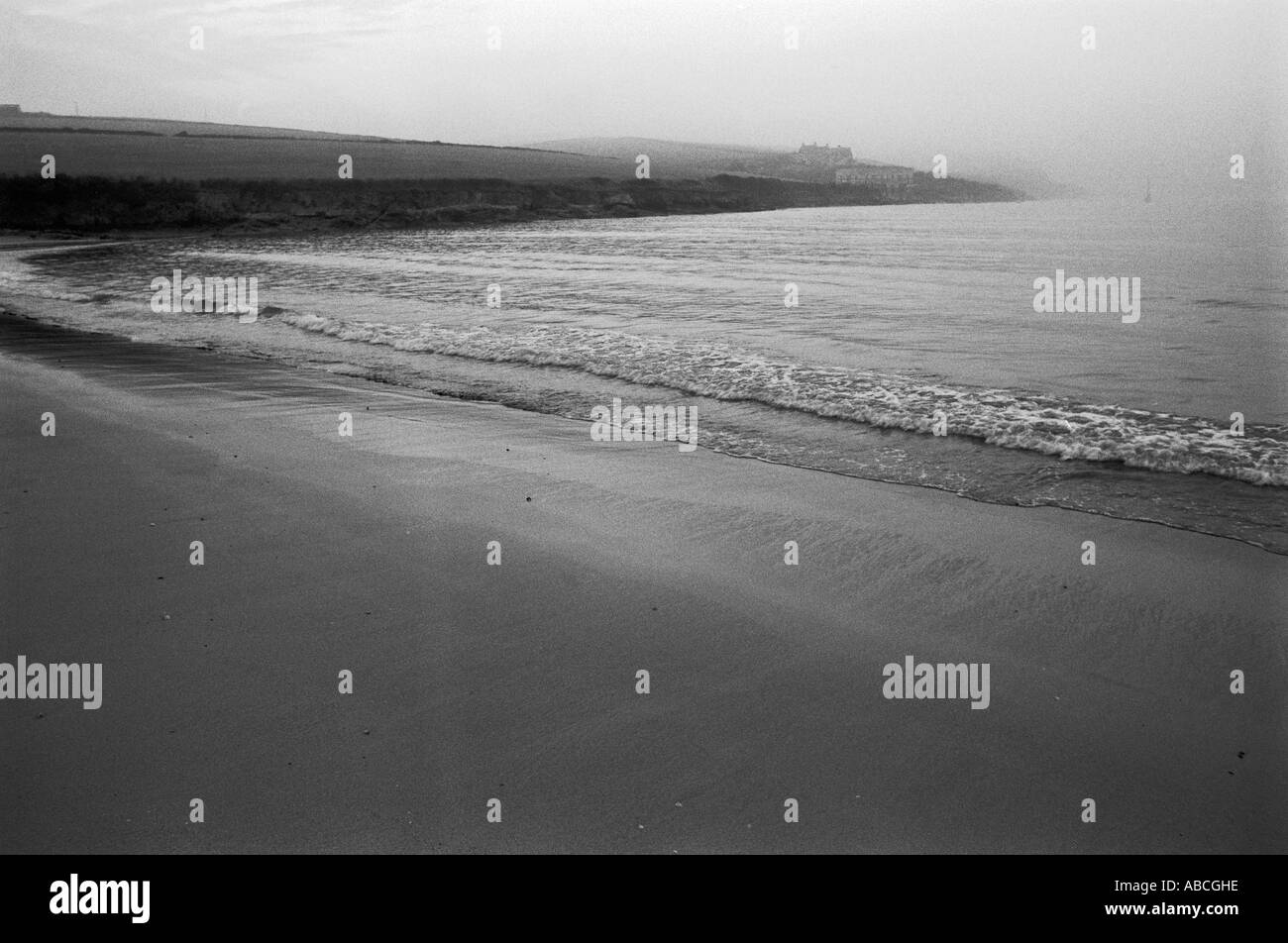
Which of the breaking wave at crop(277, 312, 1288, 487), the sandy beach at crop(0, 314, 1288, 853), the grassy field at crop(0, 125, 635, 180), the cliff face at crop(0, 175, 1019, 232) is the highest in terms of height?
the grassy field at crop(0, 125, 635, 180)

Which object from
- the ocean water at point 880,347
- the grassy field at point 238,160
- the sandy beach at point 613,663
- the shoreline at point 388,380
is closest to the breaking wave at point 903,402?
the ocean water at point 880,347

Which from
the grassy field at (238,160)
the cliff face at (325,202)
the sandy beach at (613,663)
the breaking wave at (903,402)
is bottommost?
the sandy beach at (613,663)

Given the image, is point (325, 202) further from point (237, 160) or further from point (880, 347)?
point (880, 347)

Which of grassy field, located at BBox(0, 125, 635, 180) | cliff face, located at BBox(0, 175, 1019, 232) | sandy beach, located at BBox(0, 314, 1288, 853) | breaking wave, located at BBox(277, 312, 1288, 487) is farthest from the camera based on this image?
grassy field, located at BBox(0, 125, 635, 180)

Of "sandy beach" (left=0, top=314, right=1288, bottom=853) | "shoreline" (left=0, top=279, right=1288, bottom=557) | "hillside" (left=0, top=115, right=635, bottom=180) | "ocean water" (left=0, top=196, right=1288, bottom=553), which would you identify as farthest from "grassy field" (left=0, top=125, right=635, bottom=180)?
"sandy beach" (left=0, top=314, right=1288, bottom=853)

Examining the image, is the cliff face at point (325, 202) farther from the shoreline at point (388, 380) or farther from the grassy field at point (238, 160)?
the shoreline at point (388, 380)

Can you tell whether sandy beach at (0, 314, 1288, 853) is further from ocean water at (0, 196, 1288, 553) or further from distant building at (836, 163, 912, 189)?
distant building at (836, 163, 912, 189)
